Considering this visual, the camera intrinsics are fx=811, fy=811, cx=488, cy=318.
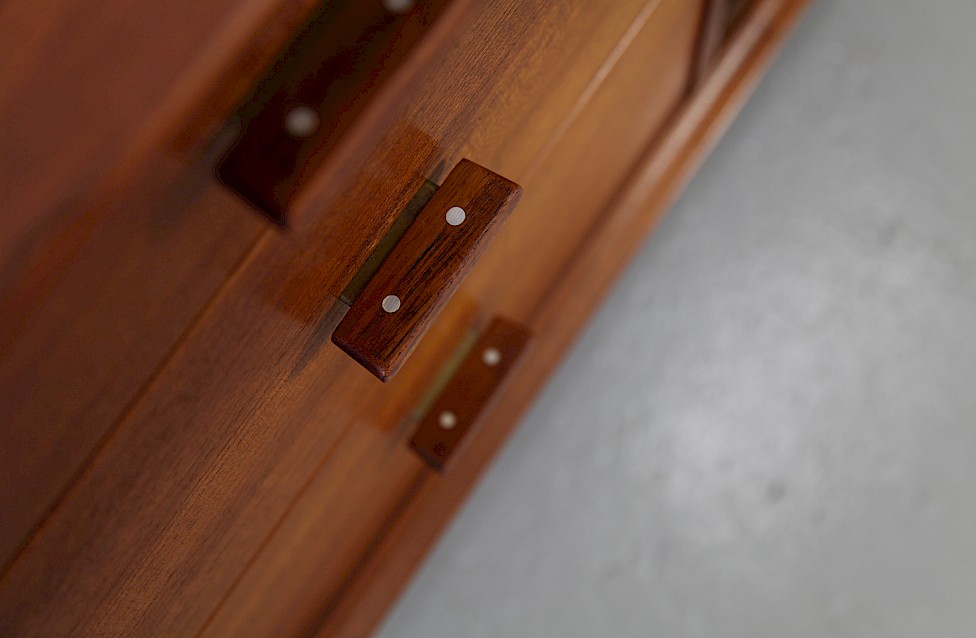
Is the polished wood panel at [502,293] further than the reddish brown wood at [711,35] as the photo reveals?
No

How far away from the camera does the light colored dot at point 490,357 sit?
70 cm

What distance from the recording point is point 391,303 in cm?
35

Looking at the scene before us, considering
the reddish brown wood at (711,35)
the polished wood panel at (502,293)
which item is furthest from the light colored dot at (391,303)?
the reddish brown wood at (711,35)

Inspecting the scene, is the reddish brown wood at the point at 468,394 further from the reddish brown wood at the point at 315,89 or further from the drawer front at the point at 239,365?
the reddish brown wood at the point at 315,89

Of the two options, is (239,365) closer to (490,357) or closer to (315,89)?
(315,89)

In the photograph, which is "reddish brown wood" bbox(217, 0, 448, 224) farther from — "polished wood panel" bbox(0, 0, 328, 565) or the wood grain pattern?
the wood grain pattern

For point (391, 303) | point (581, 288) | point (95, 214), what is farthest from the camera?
point (581, 288)

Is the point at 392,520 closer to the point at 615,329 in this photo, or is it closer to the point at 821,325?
the point at 615,329

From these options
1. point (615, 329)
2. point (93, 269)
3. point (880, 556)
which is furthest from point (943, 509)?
point (93, 269)

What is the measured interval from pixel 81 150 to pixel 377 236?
0.53 ft

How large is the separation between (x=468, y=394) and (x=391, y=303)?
36cm

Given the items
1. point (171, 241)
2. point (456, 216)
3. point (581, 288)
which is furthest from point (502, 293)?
point (171, 241)

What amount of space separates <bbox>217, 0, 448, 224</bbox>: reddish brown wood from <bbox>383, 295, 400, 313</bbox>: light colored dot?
0.24 ft

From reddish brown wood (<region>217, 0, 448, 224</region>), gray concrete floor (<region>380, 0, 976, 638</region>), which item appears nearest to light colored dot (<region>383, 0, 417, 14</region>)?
reddish brown wood (<region>217, 0, 448, 224</region>)
